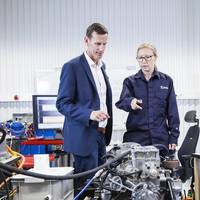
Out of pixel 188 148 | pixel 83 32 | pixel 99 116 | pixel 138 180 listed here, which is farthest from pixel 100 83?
pixel 83 32

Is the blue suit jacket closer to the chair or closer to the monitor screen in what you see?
the chair

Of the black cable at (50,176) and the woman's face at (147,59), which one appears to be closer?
the black cable at (50,176)

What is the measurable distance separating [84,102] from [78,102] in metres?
0.03

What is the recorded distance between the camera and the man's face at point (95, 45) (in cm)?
186

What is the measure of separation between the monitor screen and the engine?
7.62 feet

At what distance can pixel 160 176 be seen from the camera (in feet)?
4.25

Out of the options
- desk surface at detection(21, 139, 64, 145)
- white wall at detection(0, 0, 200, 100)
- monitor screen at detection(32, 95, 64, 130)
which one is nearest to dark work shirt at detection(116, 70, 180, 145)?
desk surface at detection(21, 139, 64, 145)

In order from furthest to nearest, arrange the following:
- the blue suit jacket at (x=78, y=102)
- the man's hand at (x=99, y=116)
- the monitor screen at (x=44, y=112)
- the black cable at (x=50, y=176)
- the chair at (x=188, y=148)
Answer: the monitor screen at (x=44, y=112), the chair at (x=188, y=148), the blue suit jacket at (x=78, y=102), the man's hand at (x=99, y=116), the black cable at (x=50, y=176)

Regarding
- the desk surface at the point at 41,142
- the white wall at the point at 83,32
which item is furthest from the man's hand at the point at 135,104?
the white wall at the point at 83,32

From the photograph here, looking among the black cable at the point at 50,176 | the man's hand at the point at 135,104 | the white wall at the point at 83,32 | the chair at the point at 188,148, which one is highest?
the white wall at the point at 83,32

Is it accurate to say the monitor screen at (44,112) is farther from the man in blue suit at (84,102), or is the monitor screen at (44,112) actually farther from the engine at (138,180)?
the engine at (138,180)

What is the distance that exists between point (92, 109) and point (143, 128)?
468 mm

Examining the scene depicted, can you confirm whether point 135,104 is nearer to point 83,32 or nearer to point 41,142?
point 41,142

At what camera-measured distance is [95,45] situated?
1.88 m
